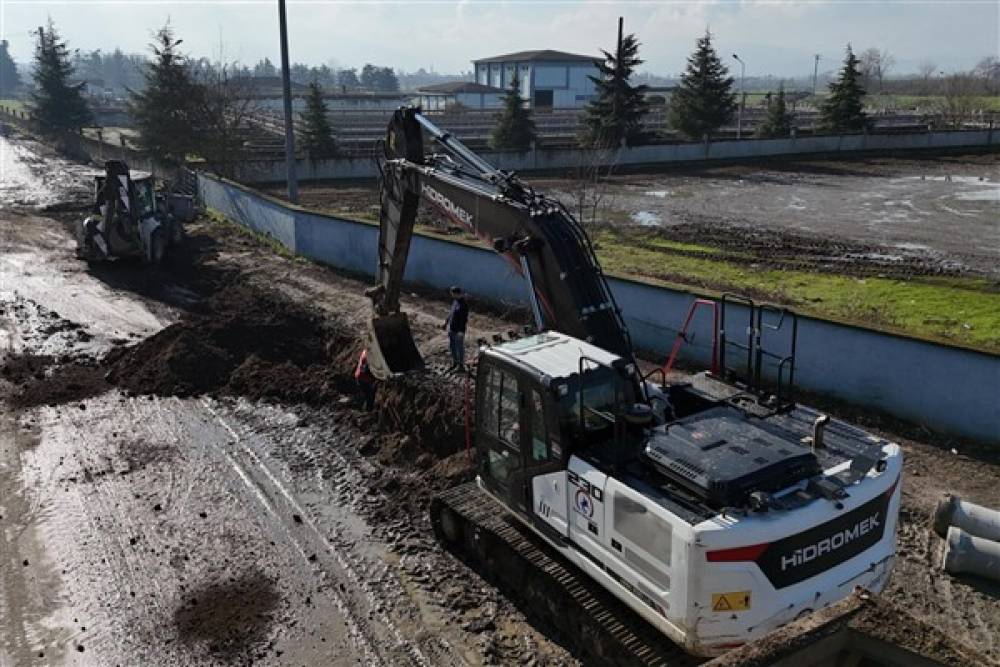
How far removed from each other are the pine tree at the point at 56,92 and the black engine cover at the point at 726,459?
60.8 metres

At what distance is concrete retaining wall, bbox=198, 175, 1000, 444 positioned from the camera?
11828 mm

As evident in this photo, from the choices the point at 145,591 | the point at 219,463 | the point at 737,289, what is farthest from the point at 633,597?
the point at 737,289

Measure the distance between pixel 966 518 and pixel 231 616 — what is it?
810 cm

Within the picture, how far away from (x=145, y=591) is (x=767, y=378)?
10233mm

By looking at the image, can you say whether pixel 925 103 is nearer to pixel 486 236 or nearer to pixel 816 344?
pixel 816 344

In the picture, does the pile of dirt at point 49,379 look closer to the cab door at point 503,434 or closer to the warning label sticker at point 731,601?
the cab door at point 503,434

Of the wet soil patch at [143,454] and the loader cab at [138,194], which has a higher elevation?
the loader cab at [138,194]

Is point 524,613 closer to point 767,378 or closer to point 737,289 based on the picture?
point 767,378

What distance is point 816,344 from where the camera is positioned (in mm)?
13367

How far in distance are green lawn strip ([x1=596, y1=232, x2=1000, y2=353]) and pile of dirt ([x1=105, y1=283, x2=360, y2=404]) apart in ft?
21.5

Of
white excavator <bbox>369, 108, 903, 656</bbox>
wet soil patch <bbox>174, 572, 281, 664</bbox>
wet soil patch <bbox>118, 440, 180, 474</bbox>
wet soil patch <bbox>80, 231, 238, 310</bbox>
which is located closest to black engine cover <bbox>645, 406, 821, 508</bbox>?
white excavator <bbox>369, 108, 903, 656</bbox>

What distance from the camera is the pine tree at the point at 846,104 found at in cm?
5069

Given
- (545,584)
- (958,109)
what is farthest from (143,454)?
(958,109)

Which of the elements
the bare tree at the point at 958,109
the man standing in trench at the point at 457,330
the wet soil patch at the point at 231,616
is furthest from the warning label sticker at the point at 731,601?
the bare tree at the point at 958,109
